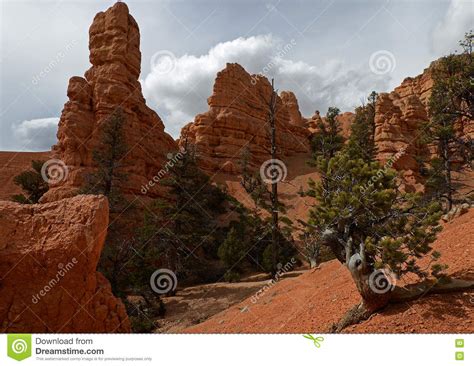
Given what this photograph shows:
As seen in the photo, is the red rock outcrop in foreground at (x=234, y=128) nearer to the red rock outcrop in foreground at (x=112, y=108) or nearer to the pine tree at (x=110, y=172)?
the red rock outcrop in foreground at (x=112, y=108)

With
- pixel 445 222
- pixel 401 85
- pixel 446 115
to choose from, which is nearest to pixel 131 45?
pixel 446 115

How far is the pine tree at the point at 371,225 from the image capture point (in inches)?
250

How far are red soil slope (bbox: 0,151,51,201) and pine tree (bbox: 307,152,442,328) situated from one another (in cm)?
3745

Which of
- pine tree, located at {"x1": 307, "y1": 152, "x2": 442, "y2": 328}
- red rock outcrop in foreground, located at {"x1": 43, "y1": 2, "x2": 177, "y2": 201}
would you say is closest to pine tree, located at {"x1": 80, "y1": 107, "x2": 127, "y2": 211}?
red rock outcrop in foreground, located at {"x1": 43, "y1": 2, "x2": 177, "y2": 201}

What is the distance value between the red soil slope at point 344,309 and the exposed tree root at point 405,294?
0.37 ft

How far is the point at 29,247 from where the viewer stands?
750 centimetres

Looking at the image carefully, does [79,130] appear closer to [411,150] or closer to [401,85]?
[411,150]

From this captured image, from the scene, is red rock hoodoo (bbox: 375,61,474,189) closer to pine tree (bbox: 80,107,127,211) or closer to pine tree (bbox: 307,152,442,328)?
pine tree (bbox: 80,107,127,211)

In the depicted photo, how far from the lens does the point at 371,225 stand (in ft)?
23.3

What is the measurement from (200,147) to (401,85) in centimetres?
4854

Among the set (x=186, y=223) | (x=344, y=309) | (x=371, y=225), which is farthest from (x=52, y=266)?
(x=186, y=223)

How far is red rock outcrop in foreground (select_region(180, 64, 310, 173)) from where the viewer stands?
46.5 m

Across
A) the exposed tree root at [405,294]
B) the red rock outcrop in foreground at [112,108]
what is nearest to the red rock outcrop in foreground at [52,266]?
the exposed tree root at [405,294]

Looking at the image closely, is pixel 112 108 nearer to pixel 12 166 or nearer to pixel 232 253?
pixel 232 253
